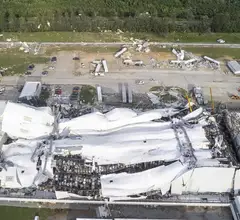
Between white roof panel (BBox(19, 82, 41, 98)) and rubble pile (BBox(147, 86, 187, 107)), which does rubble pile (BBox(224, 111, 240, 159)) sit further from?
A: white roof panel (BBox(19, 82, 41, 98))

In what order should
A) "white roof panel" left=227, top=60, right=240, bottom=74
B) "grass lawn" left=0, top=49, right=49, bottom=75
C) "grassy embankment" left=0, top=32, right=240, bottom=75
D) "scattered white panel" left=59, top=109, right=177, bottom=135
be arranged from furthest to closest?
"grassy embankment" left=0, top=32, right=240, bottom=75, "white roof panel" left=227, top=60, right=240, bottom=74, "grass lawn" left=0, top=49, right=49, bottom=75, "scattered white panel" left=59, top=109, right=177, bottom=135

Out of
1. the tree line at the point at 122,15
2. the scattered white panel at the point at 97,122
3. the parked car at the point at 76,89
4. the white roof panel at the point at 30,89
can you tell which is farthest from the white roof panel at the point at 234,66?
the white roof panel at the point at 30,89

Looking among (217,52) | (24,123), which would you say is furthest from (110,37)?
(24,123)

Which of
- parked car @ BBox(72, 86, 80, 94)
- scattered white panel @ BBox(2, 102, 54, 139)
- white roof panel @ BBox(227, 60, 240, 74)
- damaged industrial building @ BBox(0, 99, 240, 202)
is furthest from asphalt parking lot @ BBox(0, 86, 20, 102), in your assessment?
white roof panel @ BBox(227, 60, 240, 74)

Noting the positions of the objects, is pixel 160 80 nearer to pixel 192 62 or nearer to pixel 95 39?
pixel 192 62

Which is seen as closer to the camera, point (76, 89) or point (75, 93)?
point (75, 93)

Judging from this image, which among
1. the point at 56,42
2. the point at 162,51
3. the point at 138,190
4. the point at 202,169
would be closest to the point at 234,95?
the point at 162,51
